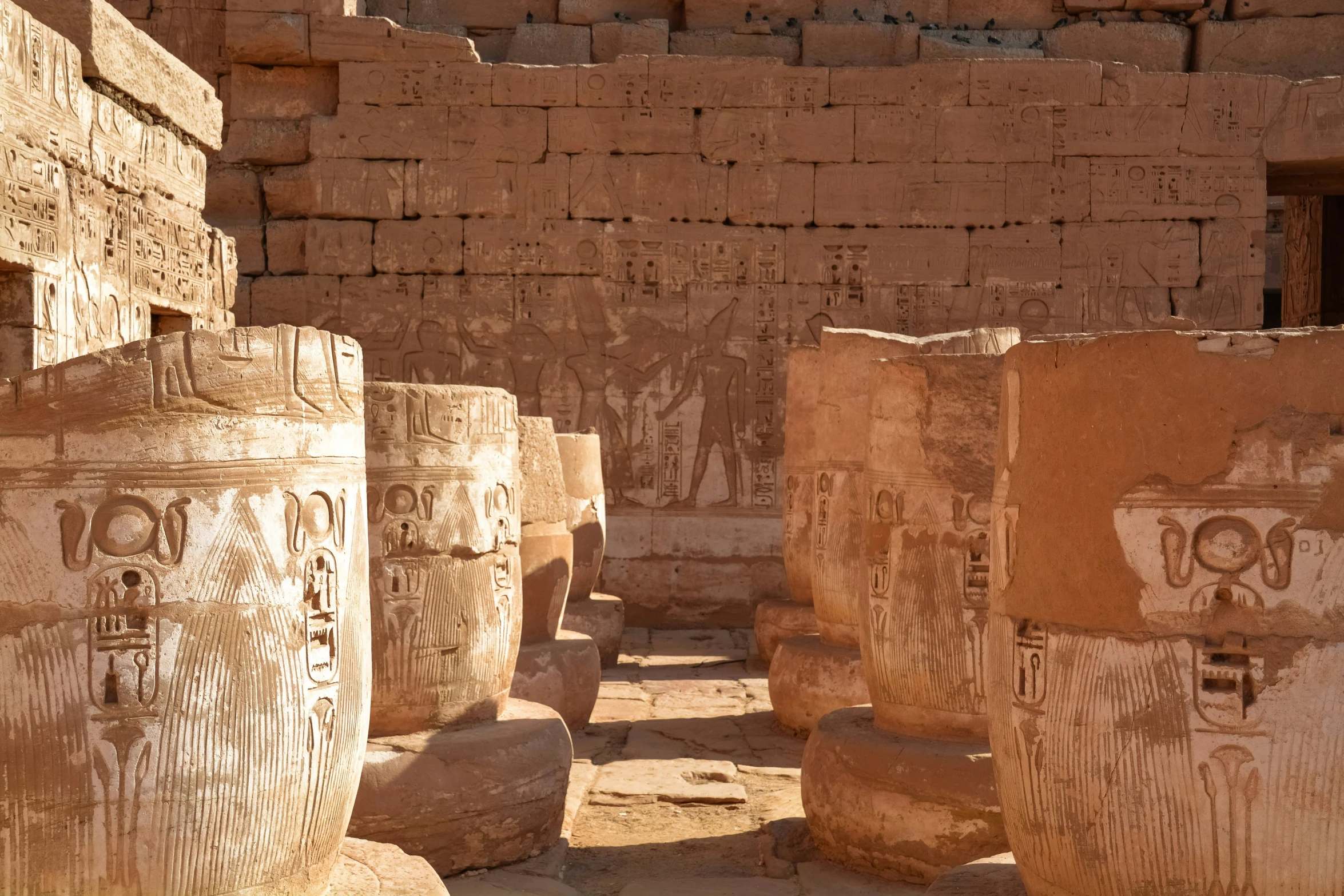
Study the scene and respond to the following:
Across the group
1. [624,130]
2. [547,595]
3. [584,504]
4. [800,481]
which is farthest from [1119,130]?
[547,595]

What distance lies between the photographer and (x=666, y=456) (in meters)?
9.98

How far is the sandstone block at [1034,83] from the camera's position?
9930mm

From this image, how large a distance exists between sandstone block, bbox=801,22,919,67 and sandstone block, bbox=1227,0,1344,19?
283 cm

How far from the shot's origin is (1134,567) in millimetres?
2492

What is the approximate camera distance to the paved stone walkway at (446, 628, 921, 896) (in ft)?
13.2


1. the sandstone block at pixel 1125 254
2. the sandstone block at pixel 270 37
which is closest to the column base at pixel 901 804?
the sandstone block at pixel 1125 254

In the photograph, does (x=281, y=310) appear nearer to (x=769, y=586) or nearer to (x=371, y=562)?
(x=769, y=586)

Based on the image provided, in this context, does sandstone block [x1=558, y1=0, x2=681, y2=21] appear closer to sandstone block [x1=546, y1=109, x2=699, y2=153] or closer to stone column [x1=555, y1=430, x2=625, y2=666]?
sandstone block [x1=546, y1=109, x2=699, y2=153]

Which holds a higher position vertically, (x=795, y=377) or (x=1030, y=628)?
(x=795, y=377)

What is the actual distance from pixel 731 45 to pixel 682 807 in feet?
24.7

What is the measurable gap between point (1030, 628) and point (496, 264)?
784 cm

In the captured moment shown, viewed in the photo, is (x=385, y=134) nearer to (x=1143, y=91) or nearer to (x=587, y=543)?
(x=587, y=543)

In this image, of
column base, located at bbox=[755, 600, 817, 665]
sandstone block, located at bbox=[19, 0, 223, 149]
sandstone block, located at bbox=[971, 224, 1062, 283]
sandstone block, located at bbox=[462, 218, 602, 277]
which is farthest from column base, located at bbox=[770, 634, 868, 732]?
sandstone block, located at bbox=[971, 224, 1062, 283]

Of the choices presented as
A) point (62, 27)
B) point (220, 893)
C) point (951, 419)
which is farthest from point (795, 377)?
point (220, 893)
